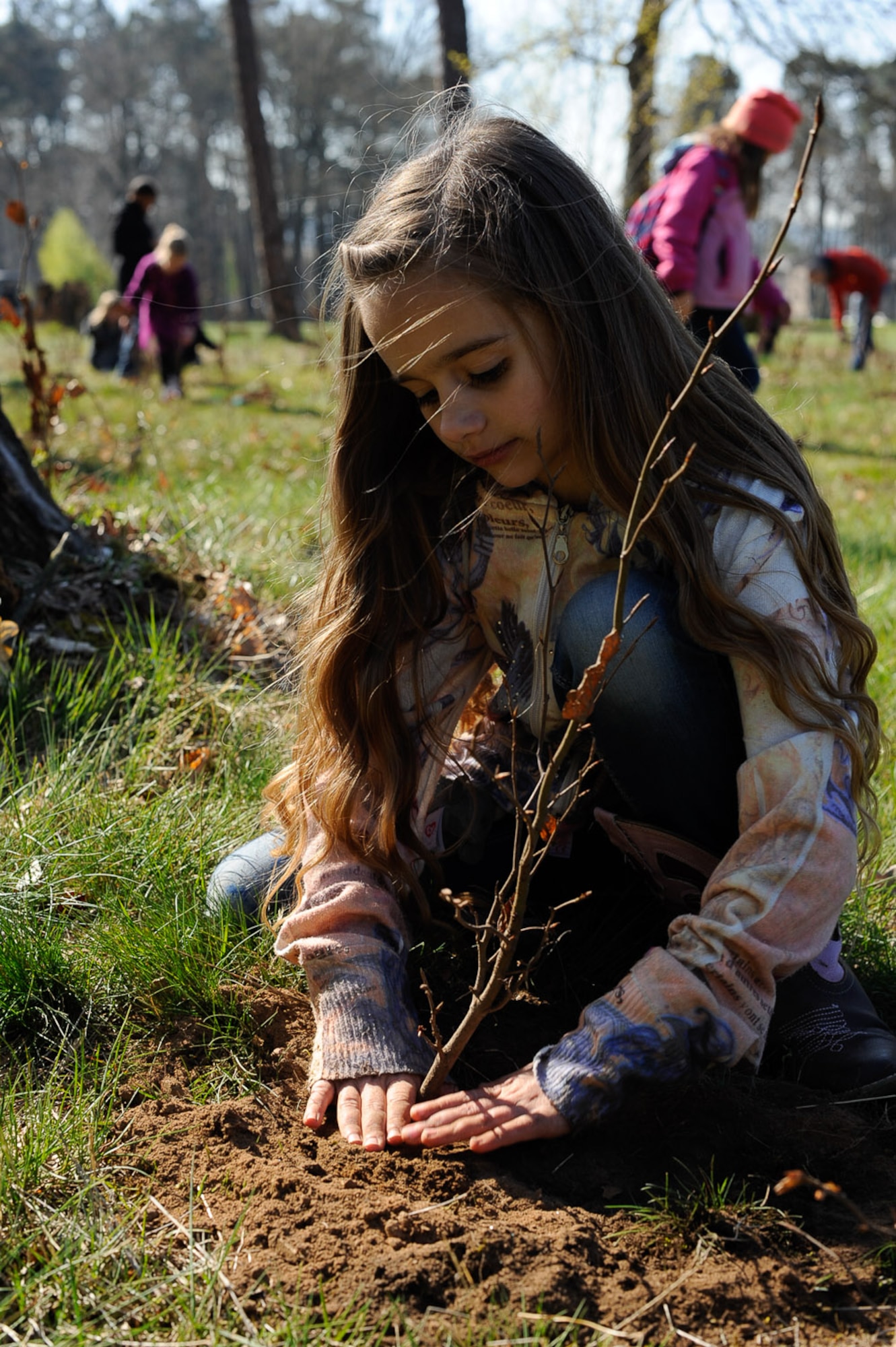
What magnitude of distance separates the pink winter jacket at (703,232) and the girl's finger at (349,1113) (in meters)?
3.97

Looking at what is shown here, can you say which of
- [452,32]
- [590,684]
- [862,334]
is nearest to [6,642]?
[590,684]

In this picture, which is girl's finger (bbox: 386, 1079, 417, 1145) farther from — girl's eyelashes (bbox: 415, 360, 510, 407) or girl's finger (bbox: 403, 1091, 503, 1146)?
girl's eyelashes (bbox: 415, 360, 510, 407)

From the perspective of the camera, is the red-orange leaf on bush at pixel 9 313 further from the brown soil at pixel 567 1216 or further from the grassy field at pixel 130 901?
the brown soil at pixel 567 1216

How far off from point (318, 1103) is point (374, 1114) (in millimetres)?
84

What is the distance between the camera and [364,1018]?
1604 millimetres

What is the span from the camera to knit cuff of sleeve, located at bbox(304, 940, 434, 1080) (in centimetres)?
155

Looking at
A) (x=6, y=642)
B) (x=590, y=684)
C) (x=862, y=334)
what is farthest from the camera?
(x=862, y=334)

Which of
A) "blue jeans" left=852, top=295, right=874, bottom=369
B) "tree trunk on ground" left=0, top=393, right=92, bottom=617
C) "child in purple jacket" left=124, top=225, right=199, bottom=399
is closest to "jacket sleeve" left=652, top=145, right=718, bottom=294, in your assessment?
"tree trunk on ground" left=0, top=393, right=92, bottom=617

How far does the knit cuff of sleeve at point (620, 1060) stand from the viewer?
1384 millimetres

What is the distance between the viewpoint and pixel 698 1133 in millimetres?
1490

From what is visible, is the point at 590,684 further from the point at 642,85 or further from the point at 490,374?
the point at 642,85

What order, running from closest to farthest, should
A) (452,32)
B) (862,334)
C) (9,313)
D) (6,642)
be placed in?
(6,642), (9,313), (452,32), (862,334)

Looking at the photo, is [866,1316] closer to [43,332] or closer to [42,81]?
[43,332]

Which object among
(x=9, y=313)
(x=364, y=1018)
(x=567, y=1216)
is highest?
(x=9, y=313)
